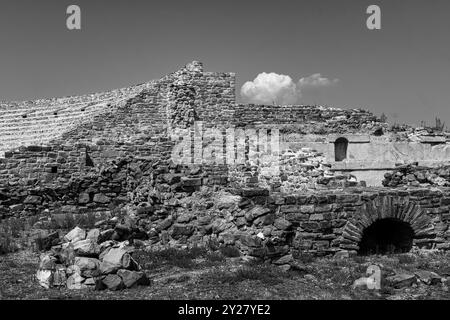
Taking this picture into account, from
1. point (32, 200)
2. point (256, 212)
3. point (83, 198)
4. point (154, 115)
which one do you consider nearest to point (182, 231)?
point (256, 212)

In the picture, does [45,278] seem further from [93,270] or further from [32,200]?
[32,200]

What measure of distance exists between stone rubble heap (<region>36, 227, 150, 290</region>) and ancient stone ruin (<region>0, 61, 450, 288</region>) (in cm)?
2

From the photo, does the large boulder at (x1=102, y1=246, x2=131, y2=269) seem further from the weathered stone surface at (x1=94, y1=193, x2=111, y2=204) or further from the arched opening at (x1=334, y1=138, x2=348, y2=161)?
the arched opening at (x1=334, y1=138, x2=348, y2=161)

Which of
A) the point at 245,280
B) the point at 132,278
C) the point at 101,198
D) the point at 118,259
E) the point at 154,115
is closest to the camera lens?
the point at 132,278

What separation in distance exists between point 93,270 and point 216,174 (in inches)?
262

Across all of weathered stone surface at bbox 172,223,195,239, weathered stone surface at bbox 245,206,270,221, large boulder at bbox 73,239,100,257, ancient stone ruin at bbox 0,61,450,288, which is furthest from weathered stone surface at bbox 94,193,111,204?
large boulder at bbox 73,239,100,257

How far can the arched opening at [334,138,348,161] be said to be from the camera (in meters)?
19.7

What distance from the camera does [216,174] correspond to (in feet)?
39.8

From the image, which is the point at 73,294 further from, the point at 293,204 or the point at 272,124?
the point at 272,124

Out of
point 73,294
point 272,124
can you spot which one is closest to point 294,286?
point 73,294

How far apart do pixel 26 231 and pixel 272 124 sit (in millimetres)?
13014

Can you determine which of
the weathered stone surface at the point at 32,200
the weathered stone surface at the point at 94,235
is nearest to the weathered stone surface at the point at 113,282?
the weathered stone surface at the point at 94,235

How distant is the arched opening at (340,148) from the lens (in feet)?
64.6
